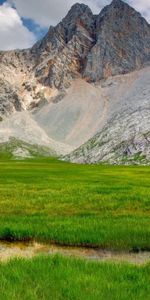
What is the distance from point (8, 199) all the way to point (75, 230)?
17238 millimetres

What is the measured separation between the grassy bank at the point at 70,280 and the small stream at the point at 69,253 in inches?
130

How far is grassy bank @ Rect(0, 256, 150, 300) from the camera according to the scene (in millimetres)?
13625

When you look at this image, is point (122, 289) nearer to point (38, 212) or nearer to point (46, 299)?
point (46, 299)

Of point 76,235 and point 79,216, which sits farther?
point 79,216

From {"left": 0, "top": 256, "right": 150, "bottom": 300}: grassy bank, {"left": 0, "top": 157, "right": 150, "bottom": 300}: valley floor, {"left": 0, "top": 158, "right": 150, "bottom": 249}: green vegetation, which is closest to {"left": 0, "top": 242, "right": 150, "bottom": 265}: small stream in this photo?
{"left": 0, "top": 157, "right": 150, "bottom": 300}: valley floor

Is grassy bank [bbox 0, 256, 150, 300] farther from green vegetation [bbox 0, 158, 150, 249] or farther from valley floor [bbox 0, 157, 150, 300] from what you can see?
green vegetation [bbox 0, 158, 150, 249]

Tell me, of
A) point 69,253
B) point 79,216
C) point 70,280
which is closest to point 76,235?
point 69,253

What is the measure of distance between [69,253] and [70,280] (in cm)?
698

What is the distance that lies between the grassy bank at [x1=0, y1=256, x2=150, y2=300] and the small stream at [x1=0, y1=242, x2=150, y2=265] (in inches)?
130

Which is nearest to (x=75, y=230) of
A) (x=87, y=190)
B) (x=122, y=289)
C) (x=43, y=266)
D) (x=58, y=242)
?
(x=58, y=242)

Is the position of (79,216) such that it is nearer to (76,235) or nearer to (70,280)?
(76,235)

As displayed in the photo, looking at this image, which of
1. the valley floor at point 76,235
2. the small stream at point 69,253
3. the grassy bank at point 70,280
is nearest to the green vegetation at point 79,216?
the valley floor at point 76,235

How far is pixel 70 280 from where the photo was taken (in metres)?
14.7

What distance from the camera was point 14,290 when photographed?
45.0ft
